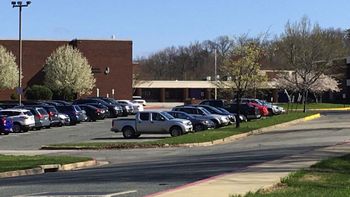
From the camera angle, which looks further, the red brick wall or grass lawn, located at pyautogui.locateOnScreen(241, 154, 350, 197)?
the red brick wall

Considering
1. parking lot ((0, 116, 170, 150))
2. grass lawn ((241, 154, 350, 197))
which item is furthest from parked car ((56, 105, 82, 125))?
grass lawn ((241, 154, 350, 197))

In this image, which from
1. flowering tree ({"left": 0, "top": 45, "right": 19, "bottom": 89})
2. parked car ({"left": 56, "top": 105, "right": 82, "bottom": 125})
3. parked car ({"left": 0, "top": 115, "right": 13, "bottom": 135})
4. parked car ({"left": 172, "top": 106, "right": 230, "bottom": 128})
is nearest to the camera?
parked car ({"left": 0, "top": 115, "right": 13, "bottom": 135})

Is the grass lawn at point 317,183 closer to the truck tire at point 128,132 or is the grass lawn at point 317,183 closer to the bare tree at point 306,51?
the truck tire at point 128,132

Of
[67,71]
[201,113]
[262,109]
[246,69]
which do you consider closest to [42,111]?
[201,113]

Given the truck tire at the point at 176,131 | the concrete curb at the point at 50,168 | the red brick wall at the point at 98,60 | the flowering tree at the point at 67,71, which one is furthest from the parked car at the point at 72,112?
A: the red brick wall at the point at 98,60

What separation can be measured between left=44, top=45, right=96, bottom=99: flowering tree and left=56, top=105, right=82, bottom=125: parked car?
1180 inches

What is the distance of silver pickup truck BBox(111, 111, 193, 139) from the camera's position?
34656 millimetres

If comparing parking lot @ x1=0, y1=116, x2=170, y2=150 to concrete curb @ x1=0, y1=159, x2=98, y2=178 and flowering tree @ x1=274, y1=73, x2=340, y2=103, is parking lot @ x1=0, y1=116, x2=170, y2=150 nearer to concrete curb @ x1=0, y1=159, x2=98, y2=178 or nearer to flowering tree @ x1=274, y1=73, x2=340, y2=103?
concrete curb @ x1=0, y1=159, x2=98, y2=178

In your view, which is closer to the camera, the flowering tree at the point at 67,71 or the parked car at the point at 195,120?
the parked car at the point at 195,120

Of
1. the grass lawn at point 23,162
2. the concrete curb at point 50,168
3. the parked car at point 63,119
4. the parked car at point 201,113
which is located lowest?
the concrete curb at point 50,168

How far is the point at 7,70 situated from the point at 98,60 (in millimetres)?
12775

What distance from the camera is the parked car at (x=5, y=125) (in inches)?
1524

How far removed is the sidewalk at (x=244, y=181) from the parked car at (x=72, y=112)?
31.3m

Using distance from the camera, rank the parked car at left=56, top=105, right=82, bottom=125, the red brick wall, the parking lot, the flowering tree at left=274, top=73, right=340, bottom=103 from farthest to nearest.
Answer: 1. the red brick wall
2. the flowering tree at left=274, top=73, right=340, bottom=103
3. the parked car at left=56, top=105, right=82, bottom=125
4. the parking lot
